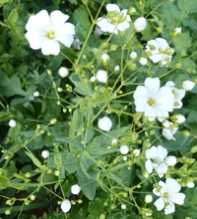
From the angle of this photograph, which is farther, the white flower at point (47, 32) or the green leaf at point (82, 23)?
the green leaf at point (82, 23)

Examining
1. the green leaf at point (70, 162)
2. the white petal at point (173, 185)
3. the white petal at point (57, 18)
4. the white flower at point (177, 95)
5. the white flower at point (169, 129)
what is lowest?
the white petal at point (173, 185)

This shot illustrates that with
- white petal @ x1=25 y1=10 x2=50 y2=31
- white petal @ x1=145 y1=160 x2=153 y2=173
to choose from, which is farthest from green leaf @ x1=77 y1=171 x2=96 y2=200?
white petal @ x1=25 y1=10 x2=50 y2=31

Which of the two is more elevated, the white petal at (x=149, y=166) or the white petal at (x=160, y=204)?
the white petal at (x=149, y=166)

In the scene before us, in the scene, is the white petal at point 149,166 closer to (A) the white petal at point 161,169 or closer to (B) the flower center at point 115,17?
(A) the white petal at point 161,169

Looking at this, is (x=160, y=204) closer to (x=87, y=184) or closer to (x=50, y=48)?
(x=87, y=184)

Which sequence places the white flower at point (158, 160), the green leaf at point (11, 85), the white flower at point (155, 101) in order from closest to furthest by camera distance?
the white flower at point (155, 101)
the white flower at point (158, 160)
the green leaf at point (11, 85)

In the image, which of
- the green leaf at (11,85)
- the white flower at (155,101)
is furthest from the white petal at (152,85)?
the green leaf at (11,85)
